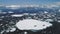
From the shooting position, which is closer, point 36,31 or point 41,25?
point 36,31

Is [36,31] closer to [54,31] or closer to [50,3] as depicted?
[54,31]

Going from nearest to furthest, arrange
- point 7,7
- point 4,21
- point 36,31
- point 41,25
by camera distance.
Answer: point 36,31
point 41,25
point 4,21
point 7,7

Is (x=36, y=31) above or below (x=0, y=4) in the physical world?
below

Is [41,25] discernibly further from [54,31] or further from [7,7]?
[7,7]

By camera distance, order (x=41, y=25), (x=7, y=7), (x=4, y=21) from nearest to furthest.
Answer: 1. (x=41, y=25)
2. (x=4, y=21)
3. (x=7, y=7)

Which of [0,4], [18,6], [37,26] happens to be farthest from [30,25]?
[0,4]

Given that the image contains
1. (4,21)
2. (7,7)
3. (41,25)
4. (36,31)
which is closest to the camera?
(36,31)

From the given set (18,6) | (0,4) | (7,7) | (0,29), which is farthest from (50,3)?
(0,29)

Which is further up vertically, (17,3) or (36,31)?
(17,3)

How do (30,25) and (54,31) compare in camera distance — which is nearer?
(54,31)
